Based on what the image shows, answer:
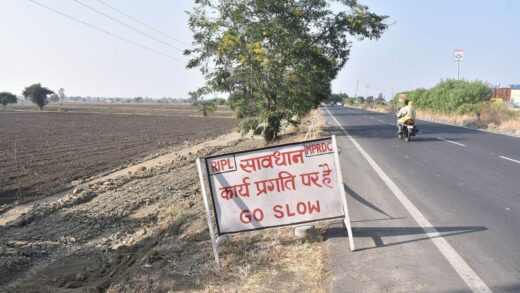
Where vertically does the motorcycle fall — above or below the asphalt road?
below

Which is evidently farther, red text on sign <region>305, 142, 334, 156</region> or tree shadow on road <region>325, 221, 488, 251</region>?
tree shadow on road <region>325, 221, 488, 251</region>

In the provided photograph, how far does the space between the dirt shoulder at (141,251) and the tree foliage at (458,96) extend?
29.6 metres

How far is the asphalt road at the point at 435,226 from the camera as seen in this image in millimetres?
4546

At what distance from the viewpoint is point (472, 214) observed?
6902 mm

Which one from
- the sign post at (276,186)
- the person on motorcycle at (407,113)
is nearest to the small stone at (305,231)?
the sign post at (276,186)

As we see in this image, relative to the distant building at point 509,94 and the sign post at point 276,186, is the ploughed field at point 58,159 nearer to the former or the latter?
the sign post at point 276,186

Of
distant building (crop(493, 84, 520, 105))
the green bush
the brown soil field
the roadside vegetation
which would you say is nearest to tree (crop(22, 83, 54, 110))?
the brown soil field

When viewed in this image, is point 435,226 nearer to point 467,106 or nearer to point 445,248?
point 445,248

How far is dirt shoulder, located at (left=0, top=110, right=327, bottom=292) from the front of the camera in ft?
15.9

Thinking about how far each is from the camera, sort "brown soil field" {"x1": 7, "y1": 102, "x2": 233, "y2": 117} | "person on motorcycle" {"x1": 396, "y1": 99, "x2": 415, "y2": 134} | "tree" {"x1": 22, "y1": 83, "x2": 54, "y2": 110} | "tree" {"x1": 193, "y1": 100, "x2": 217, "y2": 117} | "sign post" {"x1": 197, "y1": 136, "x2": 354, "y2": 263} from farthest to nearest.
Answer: "tree" {"x1": 22, "y1": 83, "x2": 54, "y2": 110}
"brown soil field" {"x1": 7, "y1": 102, "x2": 233, "y2": 117}
"tree" {"x1": 193, "y1": 100, "x2": 217, "y2": 117}
"person on motorcycle" {"x1": 396, "y1": 99, "x2": 415, "y2": 134}
"sign post" {"x1": 197, "y1": 136, "x2": 354, "y2": 263}

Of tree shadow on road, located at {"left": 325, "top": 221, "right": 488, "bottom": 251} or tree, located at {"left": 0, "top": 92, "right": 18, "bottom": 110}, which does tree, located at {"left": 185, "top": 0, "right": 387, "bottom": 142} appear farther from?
tree, located at {"left": 0, "top": 92, "right": 18, "bottom": 110}

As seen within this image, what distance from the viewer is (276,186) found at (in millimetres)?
5570

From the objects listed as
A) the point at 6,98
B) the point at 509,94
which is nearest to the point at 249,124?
the point at 509,94

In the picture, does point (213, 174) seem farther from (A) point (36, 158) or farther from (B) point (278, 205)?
(A) point (36, 158)
